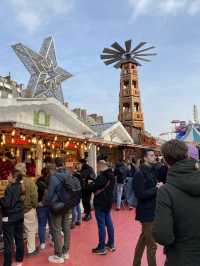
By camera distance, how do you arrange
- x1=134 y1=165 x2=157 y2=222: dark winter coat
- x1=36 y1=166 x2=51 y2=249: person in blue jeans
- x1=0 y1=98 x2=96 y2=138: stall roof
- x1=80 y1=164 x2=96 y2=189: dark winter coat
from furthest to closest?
1. x1=0 y1=98 x2=96 y2=138: stall roof
2. x1=80 y1=164 x2=96 y2=189: dark winter coat
3. x1=36 y1=166 x2=51 y2=249: person in blue jeans
4. x1=134 y1=165 x2=157 y2=222: dark winter coat

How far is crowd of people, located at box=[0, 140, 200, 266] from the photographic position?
6.49 feet

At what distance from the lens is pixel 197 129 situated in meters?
12.0

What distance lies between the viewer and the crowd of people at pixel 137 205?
77.9 inches

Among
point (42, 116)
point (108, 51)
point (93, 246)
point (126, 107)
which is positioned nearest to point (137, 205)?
point (93, 246)

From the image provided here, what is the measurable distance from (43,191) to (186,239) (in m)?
4.40

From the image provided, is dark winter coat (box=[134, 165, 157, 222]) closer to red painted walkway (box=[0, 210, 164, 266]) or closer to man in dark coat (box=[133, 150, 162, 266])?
man in dark coat (box=[133, 150, 162, 266])

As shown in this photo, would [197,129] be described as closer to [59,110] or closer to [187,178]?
[59,110]

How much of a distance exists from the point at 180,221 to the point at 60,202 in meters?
3.36

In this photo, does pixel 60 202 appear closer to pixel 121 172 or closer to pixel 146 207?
pixel 146 207

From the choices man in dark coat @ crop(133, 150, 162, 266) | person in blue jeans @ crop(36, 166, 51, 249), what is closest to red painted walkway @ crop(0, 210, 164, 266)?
person in blue jeans @ crop(36, 166, 51, 249)

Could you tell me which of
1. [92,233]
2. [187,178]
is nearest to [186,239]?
[187,178]

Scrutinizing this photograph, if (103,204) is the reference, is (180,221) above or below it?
above

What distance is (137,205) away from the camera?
423 cm

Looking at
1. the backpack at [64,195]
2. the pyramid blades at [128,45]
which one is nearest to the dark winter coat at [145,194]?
the backpack at [64,195]
